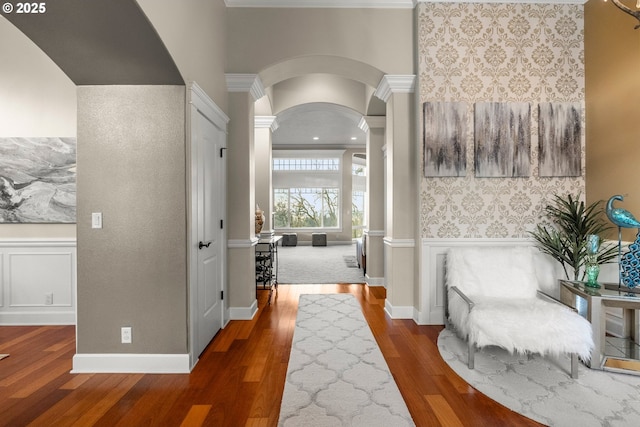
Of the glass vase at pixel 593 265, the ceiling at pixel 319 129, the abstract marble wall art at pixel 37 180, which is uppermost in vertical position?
the ceiling at pixel 319 129

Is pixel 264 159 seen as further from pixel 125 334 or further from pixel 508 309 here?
pixel 508 309

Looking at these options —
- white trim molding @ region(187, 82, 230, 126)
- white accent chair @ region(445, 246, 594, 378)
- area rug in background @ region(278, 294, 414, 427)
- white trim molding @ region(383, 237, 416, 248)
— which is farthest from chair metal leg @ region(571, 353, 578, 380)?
white trim molding @ region(187, 82, 230, 126)

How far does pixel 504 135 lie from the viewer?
3.61 meters

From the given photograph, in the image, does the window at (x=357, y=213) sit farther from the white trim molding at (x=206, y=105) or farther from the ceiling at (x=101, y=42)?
the ceiling at (x=101, y=42)

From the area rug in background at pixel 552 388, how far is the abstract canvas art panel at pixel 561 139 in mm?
1978

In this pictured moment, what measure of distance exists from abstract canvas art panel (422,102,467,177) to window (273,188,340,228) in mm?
8902

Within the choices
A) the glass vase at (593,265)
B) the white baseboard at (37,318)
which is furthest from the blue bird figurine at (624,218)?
the white baseboard at (37,318)

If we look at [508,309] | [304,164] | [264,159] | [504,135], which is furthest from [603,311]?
[304,164]

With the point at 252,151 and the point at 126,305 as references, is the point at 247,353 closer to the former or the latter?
the point at 126,305

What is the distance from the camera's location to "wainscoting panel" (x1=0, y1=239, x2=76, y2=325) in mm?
3539

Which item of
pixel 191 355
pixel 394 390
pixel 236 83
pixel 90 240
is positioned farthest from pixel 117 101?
pixel 394 390

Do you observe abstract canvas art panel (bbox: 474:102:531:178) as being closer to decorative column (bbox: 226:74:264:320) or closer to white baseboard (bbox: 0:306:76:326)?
decorative column (bbox: 226:74:264:320)

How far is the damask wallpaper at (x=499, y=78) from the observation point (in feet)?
11.9

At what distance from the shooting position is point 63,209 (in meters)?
3.58
